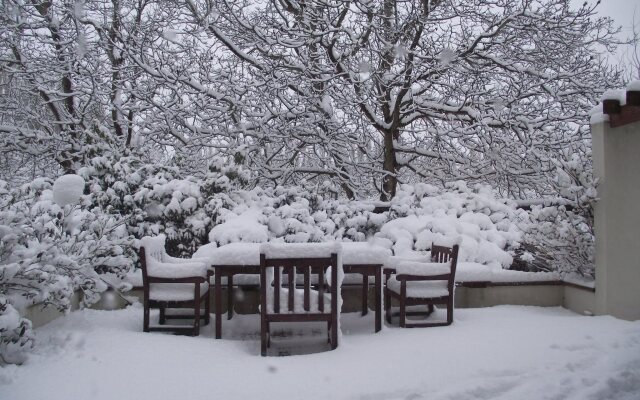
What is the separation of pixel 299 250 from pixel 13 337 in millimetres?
2124

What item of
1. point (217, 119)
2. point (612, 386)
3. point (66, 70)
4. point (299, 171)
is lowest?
point (612, 386)

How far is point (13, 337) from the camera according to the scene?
12.1 ft

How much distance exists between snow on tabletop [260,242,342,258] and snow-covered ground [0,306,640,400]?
0.80 metres

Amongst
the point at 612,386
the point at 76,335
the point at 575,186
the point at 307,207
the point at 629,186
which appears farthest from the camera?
the point at 307,207

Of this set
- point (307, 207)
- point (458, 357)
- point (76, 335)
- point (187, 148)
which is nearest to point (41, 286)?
point (76, 335)

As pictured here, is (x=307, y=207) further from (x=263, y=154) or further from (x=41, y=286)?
(x=41, y=286)

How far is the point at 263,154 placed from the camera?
10.3 m

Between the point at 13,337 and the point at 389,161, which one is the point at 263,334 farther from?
the point at 389,161

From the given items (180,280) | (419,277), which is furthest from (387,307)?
(180,280)

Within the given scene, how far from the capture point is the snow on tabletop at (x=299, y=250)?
4223 millimetres

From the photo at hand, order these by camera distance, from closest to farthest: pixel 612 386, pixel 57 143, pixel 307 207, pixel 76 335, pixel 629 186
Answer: pixel 612 386, pixel 76 335, pixel 629 186, pixel 307 207, pixel 57 143

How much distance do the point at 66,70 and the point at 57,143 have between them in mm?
1560

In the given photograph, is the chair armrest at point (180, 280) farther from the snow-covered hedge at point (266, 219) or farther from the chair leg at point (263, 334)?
the chair leg at point (263, 334)

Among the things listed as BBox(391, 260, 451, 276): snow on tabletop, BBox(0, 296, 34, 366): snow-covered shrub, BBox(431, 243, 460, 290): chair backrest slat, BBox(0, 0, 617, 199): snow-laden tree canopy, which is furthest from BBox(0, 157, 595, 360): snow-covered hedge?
BBox(0, 0, 617, 199): snow-laden tree canopy
